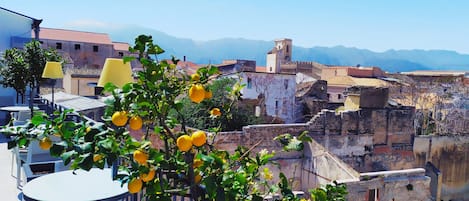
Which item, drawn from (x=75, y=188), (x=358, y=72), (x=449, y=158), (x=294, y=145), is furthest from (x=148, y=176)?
(x=358, y=72)

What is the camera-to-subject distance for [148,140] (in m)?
1.55

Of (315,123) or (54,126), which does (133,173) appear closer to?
(54,126)

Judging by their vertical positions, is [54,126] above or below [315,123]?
above

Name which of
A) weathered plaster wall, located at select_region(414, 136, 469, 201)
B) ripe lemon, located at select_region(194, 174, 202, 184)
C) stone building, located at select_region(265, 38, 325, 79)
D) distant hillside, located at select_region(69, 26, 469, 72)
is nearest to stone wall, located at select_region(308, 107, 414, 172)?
weathered plaster wall, located at select_region(414, 136, 469, 201)

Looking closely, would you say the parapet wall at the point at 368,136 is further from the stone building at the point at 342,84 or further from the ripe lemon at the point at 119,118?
the stone building at the point at 342,84

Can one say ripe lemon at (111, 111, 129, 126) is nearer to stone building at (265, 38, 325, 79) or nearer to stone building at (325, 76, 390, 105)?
stone building at (325, 76, 390, 105)

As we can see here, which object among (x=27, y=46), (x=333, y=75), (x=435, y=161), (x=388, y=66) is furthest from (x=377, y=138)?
(x=388, y=66)

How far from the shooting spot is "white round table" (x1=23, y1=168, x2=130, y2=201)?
6.75 feet

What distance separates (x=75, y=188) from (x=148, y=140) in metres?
0.95

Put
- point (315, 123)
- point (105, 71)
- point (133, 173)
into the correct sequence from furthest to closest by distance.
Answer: point (315, 123)
point (105, 71)
point (133, 173)

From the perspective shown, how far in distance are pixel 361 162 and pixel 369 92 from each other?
2.67m

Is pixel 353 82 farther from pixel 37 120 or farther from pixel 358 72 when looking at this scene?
pixel 37 120

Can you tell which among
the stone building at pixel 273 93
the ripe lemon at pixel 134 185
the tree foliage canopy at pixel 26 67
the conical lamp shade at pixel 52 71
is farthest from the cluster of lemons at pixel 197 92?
the stone building at pixel 273 93

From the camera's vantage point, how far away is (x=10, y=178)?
5121 millimetres
